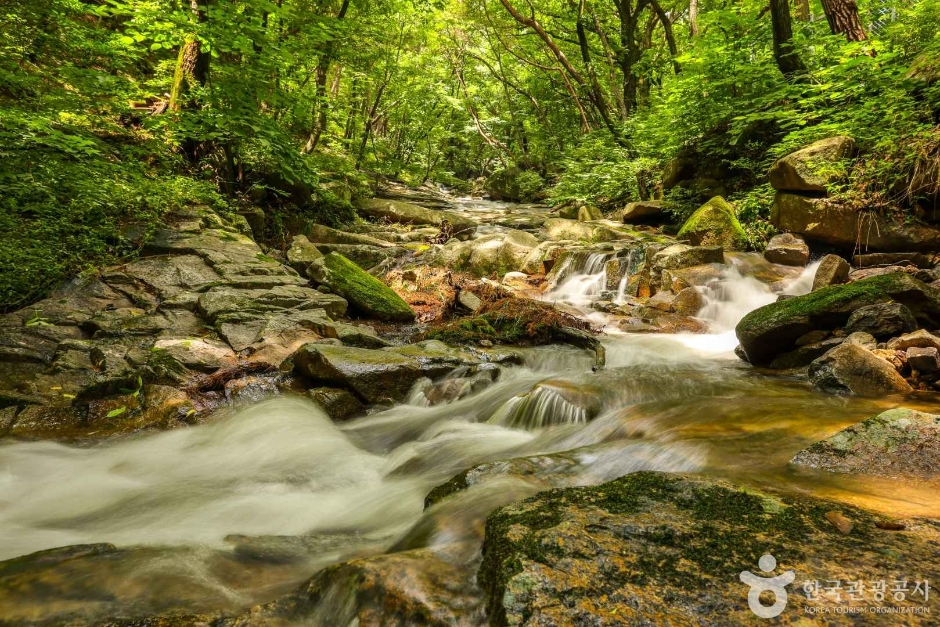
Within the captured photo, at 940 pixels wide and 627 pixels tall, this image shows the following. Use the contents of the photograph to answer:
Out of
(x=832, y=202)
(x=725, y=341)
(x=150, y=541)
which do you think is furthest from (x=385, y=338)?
(x=832, y=202)

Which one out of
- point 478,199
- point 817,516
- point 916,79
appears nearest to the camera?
point 817,516

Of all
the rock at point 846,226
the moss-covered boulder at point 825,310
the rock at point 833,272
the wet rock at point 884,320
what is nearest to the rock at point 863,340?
the wet rock at point 884,320

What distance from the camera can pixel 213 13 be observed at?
6.38 metres

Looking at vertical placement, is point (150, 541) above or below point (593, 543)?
below

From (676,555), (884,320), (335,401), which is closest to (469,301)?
(335,401)

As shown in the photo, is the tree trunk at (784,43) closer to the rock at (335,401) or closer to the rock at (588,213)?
the rock at (588,213)

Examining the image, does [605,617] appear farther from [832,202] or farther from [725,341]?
[832,202]

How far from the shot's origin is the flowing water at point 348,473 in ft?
6.30

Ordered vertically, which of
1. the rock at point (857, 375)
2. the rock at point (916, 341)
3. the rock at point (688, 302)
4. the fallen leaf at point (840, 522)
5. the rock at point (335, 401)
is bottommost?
the rock at point (335, 401)

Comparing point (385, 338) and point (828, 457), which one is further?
point (385, 338)

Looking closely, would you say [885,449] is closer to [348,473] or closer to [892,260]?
[348,473]

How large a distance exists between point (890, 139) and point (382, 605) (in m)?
9.07

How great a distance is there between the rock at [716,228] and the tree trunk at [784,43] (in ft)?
9.13

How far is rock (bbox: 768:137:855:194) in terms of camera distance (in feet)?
24.6
